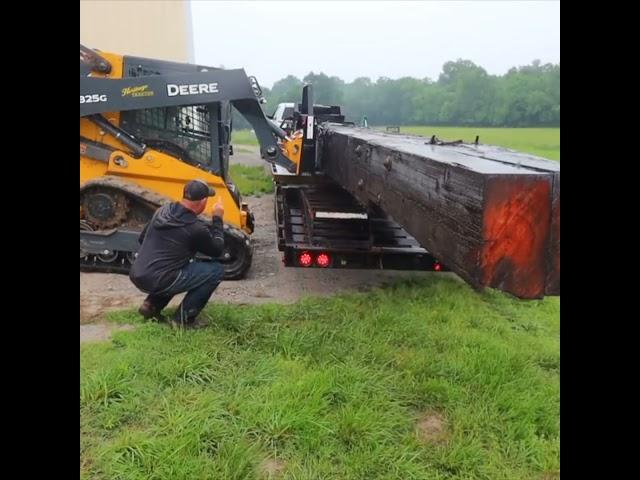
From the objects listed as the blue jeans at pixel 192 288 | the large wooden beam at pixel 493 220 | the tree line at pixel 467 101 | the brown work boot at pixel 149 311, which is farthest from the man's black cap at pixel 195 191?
the tree line at pixel 467 101

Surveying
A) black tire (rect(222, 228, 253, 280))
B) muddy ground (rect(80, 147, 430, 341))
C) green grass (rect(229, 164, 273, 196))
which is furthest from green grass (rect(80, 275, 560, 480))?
green grass (rect(229, 164, 273, 196))

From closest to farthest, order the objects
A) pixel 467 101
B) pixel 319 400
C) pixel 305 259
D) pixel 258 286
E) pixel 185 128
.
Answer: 1. pixel 319 400
2. pixel 305 259
3. pixel 258 286
4. pixel 185 128
5. pixel 467 101

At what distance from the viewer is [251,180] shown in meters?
13.7

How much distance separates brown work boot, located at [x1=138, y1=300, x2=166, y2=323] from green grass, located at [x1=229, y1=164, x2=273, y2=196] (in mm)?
7538

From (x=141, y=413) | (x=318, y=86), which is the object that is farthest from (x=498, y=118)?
(x=141, y=413)

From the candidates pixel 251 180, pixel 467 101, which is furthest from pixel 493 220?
pixel 467 101

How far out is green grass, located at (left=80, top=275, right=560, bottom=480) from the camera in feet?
8.63

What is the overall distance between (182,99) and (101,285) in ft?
7.07

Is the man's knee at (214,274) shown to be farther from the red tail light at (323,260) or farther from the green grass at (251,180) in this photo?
the green grass at (251,180)

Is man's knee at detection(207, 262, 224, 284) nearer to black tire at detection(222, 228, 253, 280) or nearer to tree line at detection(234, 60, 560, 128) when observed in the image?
black tire at detection(222, 228, 253, 280)

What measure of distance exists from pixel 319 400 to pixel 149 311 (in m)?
1.91

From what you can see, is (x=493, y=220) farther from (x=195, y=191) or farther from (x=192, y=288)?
(x=192, y=288)

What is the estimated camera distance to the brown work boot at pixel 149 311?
14.3 feet

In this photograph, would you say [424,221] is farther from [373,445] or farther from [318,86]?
[318,86]
